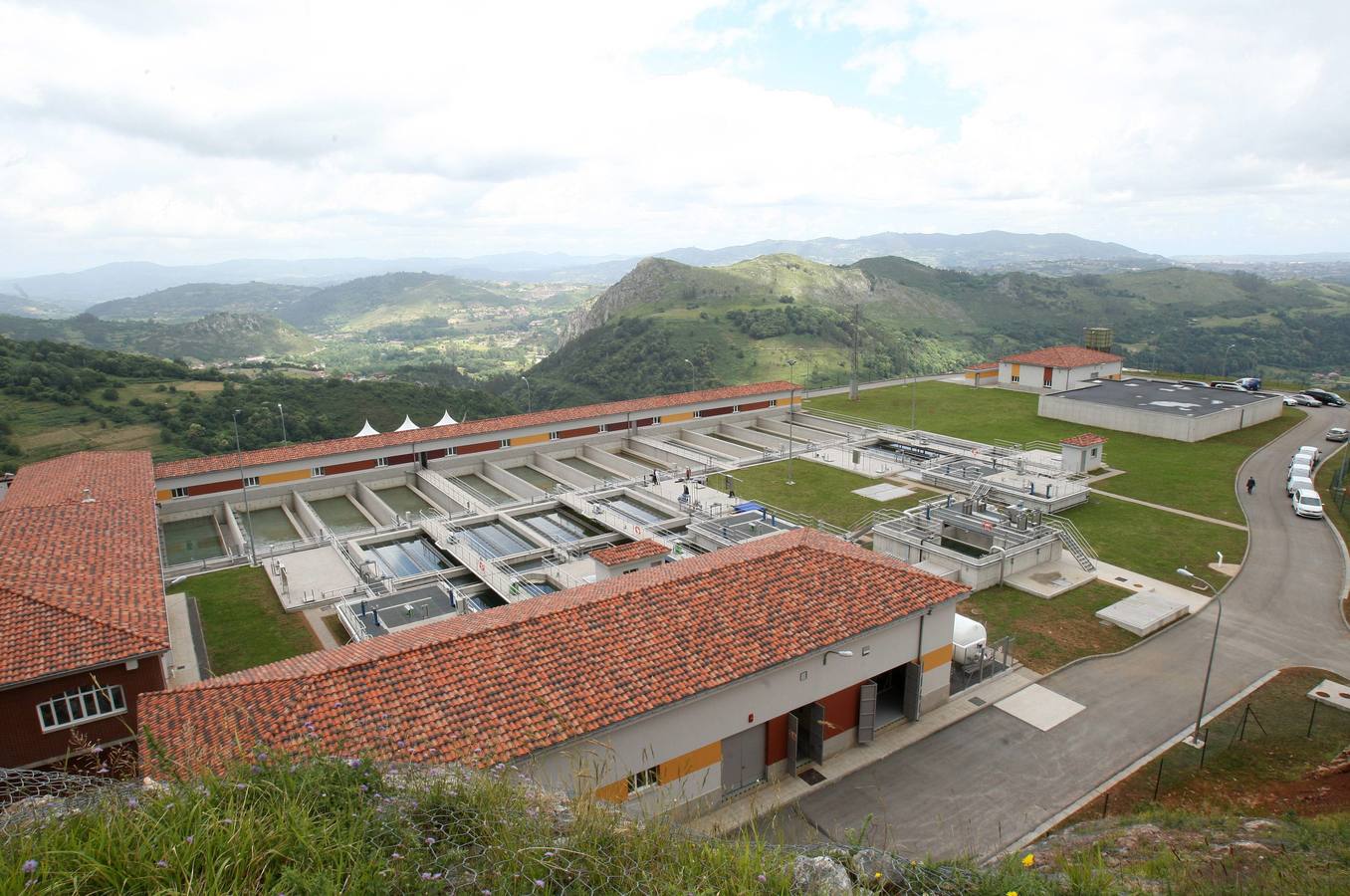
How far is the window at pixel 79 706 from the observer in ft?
50.3

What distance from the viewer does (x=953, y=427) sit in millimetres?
51469

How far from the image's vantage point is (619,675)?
14.2m

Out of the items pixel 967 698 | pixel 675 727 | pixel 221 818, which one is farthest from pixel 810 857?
pixel 967 698

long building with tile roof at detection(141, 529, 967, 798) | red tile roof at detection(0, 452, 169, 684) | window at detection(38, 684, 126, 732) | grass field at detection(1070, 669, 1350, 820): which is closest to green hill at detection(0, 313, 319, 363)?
red tile roof at detection(0, 452, 169, 684)

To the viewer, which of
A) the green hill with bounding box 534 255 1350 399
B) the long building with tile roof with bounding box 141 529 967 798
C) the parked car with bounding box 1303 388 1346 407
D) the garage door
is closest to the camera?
the long building with tile roof with bounding box 141 529 967 798

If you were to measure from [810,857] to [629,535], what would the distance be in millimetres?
23643

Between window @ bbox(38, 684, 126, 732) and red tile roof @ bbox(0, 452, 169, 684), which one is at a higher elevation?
red tile roof @ bbox(0, 452, 169, 684)

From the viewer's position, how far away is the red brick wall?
585 inches

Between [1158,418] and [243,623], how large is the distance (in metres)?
51.9

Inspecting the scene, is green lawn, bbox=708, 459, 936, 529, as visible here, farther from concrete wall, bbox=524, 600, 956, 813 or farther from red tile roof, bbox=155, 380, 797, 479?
concrete wall, bbox=524, 600, 956, 813

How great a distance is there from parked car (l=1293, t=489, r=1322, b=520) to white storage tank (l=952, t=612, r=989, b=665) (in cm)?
2276

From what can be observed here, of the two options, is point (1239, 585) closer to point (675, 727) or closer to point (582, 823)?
point (675, 727)

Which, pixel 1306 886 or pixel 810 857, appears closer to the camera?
pixel 810 857

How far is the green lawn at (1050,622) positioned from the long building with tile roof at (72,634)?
22593 mm
